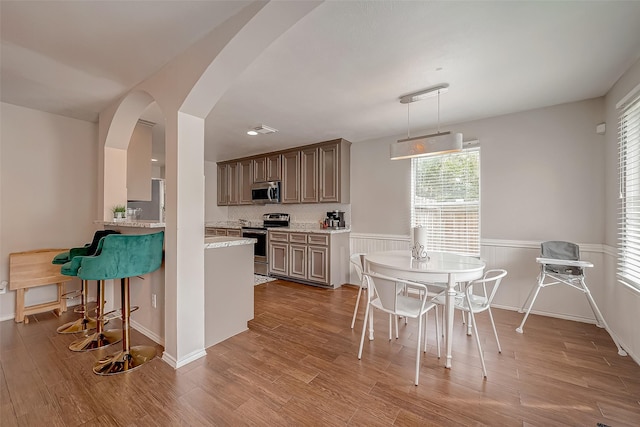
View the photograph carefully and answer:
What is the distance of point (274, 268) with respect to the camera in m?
5.17

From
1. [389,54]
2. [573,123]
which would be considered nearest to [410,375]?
[389,54]

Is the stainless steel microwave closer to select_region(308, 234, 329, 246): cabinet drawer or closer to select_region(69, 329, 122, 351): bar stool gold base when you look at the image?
select_region(308, 234, 329, 246): cabinet drawer

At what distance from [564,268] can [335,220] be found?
10.2 ft

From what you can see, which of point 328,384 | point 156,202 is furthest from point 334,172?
point 156,202

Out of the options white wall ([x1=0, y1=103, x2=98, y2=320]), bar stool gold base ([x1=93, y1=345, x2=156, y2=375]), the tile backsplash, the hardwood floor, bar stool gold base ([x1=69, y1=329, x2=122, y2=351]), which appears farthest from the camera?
the tile backsplash

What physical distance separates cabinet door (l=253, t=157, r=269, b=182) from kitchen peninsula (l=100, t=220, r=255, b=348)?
3119 mm

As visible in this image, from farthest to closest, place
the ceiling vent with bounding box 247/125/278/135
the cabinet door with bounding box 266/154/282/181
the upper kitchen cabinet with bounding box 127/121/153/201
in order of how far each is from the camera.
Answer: the cabinet door with bounding box 266/154/282/181
the ceiling vent with bounding box 247/125/278/135
the upper kitchen cabinet with bounding box 127/121/153/201

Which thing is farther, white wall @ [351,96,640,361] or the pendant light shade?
white wall @ [351,96,640,361]

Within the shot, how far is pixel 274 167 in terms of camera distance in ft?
18.4

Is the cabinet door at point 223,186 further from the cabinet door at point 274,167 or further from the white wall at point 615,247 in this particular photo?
the white wall at point 615,247

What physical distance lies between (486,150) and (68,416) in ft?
15.6

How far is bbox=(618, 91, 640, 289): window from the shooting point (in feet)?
7.55

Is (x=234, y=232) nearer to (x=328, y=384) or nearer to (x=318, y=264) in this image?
(x=318, y=264)

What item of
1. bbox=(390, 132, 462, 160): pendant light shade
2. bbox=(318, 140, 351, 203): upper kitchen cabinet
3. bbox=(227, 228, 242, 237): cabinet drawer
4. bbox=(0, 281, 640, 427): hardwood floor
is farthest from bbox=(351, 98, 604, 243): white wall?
bbox=(227, 228, 242, 237): cabinet drawer
